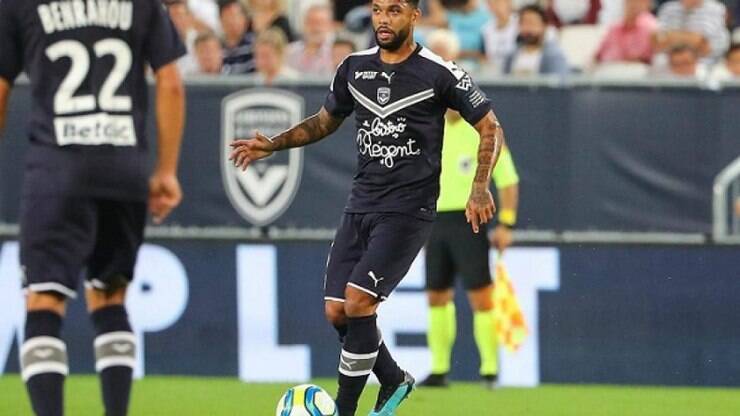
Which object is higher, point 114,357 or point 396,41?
point 396,41

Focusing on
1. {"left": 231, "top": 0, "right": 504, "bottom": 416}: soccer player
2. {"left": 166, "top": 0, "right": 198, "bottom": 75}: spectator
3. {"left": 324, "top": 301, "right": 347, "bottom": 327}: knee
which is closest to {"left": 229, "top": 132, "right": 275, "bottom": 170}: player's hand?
{"left": 231, "top": 0, "right": 504, "bottom": 416}: soccer player

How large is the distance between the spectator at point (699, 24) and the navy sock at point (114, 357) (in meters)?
9.01

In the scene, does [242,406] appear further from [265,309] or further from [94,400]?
[265,309]

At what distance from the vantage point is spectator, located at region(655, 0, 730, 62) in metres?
16.1

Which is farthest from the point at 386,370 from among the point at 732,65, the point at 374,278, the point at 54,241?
the point at 732,65

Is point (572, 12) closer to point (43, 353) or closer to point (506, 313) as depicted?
point (506, 313)

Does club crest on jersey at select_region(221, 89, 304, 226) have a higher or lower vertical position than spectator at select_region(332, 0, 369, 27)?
lower

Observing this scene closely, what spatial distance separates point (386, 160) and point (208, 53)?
6586 mm

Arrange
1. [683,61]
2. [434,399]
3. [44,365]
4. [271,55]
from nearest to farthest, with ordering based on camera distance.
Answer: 1. [44,365]
2. [434,399]
3. [683,61]
4. [271,55]

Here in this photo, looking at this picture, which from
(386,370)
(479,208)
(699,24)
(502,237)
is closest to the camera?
(479,208)

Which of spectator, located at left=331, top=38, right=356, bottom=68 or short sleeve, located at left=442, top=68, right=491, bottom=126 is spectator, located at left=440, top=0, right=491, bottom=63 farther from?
short sleeve, located at left=442, top=68, right=491, bottom=126

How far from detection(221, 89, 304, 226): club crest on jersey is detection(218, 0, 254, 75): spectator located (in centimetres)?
200

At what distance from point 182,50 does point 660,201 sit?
21.0ft

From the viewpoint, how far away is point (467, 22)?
16.8 m
